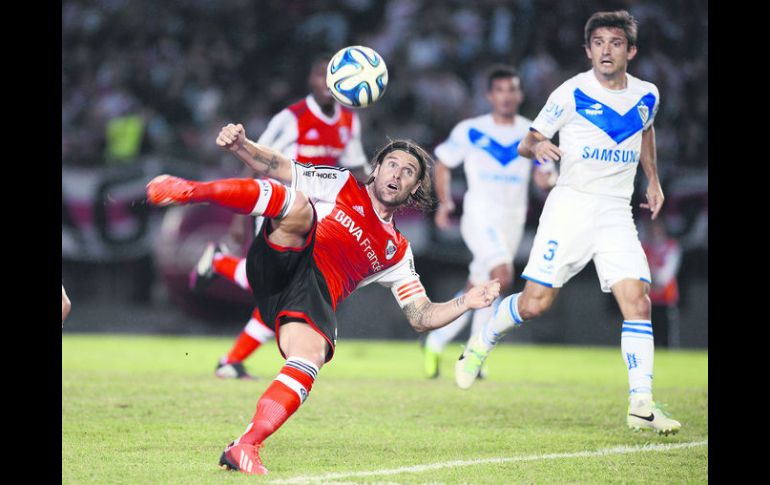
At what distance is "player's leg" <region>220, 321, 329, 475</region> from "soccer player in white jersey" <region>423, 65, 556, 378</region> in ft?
12.4

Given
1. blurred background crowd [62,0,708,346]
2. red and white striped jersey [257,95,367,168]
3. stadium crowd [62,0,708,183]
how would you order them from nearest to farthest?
red and white striped jersey [257,95,367,168]
blurred background crowd [62,0,708,346]
stadium crowd [62,0,708,183]

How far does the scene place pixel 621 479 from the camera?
469 centimetres

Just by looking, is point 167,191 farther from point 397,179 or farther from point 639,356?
point 639,356

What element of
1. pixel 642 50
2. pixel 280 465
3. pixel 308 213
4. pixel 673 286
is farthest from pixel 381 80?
pixel 642 50

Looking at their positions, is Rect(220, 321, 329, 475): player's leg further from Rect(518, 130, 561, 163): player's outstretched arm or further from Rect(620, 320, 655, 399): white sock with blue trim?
Rect(620, 320, 655, 399): white sock with blue trim

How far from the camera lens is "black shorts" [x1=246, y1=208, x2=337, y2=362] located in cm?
500

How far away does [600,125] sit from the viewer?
6.29 m

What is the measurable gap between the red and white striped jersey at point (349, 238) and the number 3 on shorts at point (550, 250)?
1214 millimetres

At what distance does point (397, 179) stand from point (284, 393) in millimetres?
1249

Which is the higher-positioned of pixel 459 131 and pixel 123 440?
pixel 459 131

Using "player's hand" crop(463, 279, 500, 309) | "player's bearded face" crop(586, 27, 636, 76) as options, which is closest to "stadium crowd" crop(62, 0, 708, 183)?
"player's bearded face" crop(586, 27, 636, 76)
